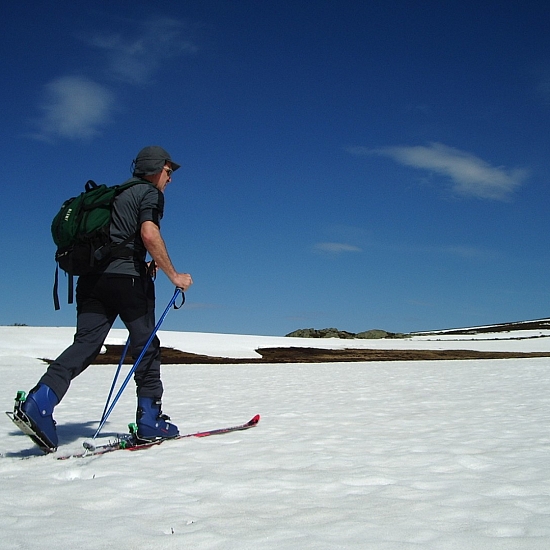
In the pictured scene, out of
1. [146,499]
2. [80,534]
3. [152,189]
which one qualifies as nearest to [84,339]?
[152,189]

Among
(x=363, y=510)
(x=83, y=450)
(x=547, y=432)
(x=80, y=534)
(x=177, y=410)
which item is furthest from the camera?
(x=177, y=410)

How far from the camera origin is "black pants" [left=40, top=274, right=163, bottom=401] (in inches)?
197

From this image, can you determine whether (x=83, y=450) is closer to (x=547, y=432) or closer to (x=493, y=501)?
(x=493, y=501)

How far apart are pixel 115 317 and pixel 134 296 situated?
328mm

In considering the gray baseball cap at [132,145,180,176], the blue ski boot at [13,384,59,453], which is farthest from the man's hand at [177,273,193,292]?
the blue ski boot at [13,384,59,453]

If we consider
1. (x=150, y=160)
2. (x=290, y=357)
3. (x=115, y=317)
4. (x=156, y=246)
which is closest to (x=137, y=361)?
(x=115, y=317)

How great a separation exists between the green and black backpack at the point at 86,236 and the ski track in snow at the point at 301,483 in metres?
1.58

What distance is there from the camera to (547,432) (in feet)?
19.3

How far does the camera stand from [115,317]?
17.2ft

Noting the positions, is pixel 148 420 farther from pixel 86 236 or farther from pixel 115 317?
pixel 86 236

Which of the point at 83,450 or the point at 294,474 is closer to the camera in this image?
the point at 294,474

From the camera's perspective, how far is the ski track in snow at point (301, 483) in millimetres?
2861

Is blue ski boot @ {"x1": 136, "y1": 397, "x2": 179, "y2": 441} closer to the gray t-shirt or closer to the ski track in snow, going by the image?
the ski track in snow

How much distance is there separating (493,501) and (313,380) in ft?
31.4
